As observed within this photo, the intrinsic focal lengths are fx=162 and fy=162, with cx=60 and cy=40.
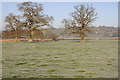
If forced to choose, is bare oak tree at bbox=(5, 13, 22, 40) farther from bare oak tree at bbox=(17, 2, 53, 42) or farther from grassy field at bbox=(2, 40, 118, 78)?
grassy field at bbox=(2, 40, 118, 78)

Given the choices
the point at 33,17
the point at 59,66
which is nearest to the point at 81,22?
the point at 33,17

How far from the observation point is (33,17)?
32.3 metres

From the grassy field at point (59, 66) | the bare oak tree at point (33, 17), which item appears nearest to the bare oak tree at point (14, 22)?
the bare oak tree at point (33, 17)

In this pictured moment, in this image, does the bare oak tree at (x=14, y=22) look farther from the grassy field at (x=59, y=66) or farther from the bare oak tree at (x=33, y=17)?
the grassy field at (x=59, y=66)

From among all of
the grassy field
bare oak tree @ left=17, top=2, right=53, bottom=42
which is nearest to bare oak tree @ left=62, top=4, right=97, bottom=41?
bare oak tree @ left=17, top=2, right=53, bottom=42

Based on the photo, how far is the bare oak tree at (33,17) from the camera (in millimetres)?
32062

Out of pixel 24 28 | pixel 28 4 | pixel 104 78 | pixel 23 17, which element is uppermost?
pixel 28 4

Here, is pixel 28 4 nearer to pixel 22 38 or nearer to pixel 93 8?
pixel 22 38

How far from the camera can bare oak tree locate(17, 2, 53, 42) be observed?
32062 millimetres

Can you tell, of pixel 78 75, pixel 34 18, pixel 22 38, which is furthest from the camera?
pixel 22 38

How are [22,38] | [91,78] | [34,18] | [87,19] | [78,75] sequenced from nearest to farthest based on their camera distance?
1. [91,78]
2. [78,75]
3. [34,18]
4. [87,19]
5. [22,38]

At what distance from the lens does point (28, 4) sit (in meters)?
33.2

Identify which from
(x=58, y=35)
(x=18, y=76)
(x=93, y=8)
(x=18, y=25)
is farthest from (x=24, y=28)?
(x=18, y=76)

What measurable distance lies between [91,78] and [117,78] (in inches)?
28.2
